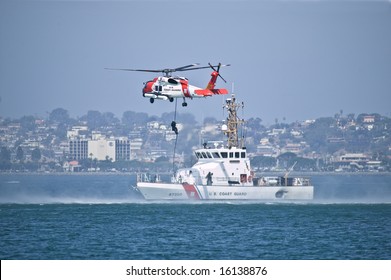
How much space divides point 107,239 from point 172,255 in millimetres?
6286

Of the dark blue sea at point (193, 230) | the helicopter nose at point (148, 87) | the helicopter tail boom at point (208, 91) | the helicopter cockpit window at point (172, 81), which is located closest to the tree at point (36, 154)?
the dark blue sea at point (193, 230)

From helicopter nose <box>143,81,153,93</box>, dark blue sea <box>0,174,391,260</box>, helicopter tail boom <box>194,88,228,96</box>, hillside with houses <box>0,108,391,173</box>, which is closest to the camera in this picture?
dark blue sea <box>0,174,391,260</box>

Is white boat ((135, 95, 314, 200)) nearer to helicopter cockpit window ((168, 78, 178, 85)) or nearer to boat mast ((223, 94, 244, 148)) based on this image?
boat mast ((223, 94, 244, 148))

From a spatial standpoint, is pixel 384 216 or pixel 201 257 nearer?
pixel 201 257

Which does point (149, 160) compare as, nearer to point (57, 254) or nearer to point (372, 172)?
point (372, 172)

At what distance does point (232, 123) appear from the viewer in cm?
7125

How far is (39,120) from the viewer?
589ft

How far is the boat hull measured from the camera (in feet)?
225

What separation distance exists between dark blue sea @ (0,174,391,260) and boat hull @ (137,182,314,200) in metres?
0.80

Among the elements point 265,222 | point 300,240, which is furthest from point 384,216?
point 300,240

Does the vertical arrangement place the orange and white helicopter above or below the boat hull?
above

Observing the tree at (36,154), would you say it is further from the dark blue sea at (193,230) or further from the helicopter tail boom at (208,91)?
the helicopter tail boom at (208,91)

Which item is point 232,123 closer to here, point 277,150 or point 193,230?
point 193,230

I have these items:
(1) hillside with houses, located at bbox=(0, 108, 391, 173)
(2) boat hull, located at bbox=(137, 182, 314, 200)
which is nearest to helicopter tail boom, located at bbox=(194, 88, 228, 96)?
(2) boat hull, located at bbox=(137, 182, 314, 200)
